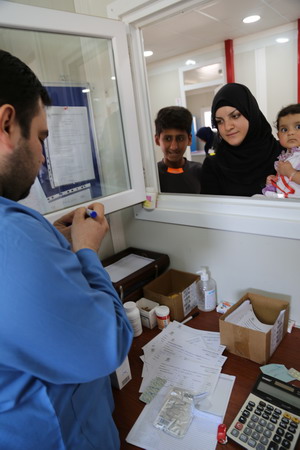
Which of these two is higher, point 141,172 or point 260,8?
point 260,8

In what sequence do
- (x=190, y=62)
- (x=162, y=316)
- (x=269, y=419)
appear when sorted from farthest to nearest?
(x=190, y=62) → (x=162, y=316) → (x=269, y=419)

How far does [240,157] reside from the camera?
1420mm

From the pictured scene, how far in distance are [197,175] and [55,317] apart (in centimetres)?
159

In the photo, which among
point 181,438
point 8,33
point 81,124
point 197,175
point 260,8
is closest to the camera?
point 181,438

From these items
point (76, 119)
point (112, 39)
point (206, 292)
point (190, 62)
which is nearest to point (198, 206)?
point (206, 292)

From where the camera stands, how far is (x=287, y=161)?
128 centimetres

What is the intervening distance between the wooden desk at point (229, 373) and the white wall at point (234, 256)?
0.48 ft

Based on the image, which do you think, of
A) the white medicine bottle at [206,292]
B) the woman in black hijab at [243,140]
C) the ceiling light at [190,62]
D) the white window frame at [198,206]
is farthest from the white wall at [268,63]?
the white medicine bottle at [206,292]

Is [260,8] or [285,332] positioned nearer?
[285,332]

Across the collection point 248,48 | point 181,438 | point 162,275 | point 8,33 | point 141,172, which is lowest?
point 181,438

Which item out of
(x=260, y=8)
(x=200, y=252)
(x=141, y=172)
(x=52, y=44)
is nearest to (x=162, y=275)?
(x=200, y=252)

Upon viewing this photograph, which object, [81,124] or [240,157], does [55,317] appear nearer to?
[81,124]

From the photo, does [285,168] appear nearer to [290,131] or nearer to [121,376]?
[290,131]

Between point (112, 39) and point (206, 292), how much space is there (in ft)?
3.30
